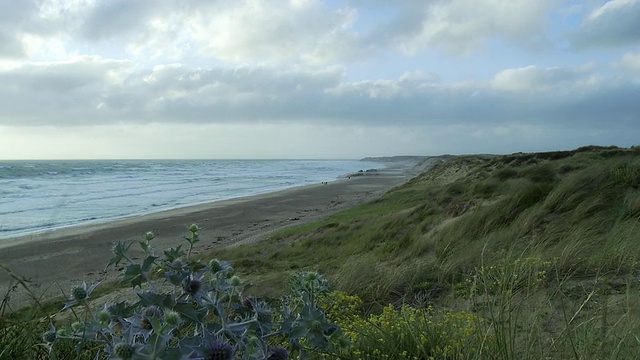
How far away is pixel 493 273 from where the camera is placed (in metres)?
4.83

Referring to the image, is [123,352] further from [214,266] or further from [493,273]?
[493,273]

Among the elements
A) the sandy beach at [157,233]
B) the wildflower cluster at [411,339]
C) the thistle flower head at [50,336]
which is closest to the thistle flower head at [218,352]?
A: the thistle flower head at [50,336]

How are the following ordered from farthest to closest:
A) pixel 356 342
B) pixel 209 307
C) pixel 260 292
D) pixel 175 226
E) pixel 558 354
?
pixel 175 226 < pixel 260 292 < pixel 356 342 < pixel 558 354 < pixel 209 307

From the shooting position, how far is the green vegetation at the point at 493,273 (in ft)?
10.3

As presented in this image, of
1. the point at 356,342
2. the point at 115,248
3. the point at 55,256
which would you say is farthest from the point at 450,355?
the point at 55,256

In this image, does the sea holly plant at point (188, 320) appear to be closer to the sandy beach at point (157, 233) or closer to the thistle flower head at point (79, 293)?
the thistle flower head at point (79, 293)

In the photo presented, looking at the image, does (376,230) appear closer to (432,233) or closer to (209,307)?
(432,233)

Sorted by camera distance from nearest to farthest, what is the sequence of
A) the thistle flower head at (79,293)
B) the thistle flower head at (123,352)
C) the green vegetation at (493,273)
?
the thistle flower head at (123,352)
the thistle flower head at (79,293)
the green vegetation at (493,273)

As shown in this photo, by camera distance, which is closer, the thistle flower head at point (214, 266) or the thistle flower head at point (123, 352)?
the thistle flower head at point (123, 352)

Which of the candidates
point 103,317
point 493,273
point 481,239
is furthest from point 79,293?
point 481,239

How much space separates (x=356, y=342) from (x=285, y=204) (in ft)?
91.3

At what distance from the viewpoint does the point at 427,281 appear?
6.25m

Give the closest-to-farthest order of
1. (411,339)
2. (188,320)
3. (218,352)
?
(218,352)
(188,320)
(411,339)

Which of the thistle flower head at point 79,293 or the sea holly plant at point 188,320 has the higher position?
the thistle flower head at point 79,293
